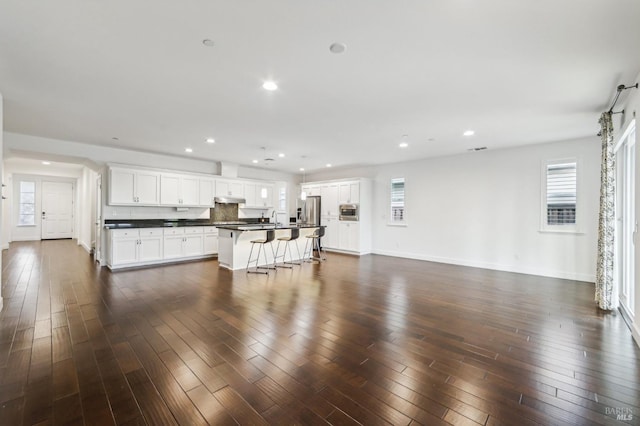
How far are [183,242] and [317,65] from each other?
5854 mm

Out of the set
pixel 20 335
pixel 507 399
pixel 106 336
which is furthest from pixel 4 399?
pixel 507 399

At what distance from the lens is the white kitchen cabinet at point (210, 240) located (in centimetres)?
733

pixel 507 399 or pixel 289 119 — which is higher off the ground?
pixel 289 119

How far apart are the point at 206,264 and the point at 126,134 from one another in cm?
320

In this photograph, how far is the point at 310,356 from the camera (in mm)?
2438

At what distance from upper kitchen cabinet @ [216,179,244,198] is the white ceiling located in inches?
119

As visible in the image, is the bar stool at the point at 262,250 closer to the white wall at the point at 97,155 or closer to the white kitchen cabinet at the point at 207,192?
the white kitchen cabinet at the point at 207,192

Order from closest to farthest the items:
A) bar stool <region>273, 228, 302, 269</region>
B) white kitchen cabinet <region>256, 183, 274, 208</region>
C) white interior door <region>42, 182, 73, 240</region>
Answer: bar stool <region>273, 228, 302, 269</region> < white kitchen cabinet <region>256, 183, 274, 208</region> < white interior door <region>42, 182, 73, 240</region>

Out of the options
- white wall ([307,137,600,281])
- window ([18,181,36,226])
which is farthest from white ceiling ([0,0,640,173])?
window ([18,181,36,226])

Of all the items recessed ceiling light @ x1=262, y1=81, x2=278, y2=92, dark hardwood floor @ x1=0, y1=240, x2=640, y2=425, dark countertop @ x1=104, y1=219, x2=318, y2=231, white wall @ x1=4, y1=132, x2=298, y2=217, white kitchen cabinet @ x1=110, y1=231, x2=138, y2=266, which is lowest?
dark hardwood floor @ x1=0, y1=240, x2=640, y2=425

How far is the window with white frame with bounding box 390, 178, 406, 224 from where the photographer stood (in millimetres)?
7938

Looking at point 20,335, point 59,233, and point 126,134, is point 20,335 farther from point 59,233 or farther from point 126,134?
point 59,233

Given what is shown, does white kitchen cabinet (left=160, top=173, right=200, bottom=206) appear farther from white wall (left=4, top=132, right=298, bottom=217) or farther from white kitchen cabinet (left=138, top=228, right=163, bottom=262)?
white kitchen cabinet (left=138, top=228, right=163, bottom=262)

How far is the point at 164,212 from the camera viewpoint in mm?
7207
